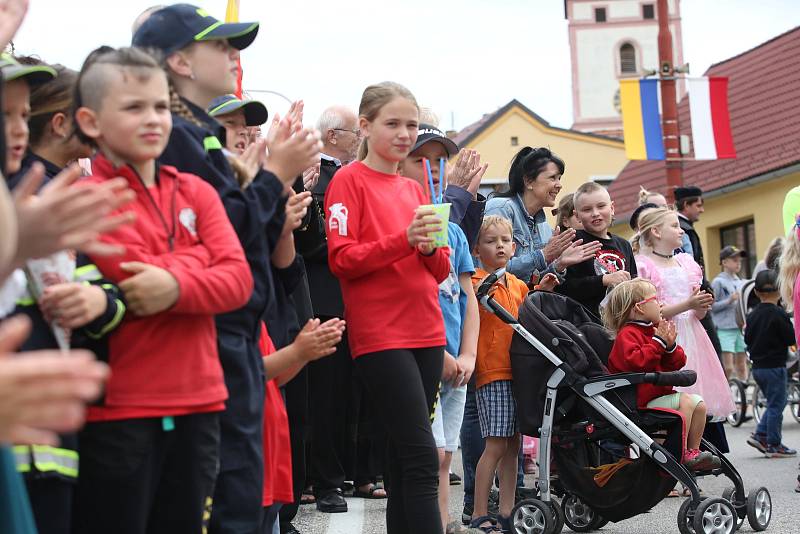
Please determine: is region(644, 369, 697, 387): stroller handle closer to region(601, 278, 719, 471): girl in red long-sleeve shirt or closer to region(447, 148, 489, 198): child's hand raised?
region(601, 278, 719, 471): girl in red long-sleeve shirt

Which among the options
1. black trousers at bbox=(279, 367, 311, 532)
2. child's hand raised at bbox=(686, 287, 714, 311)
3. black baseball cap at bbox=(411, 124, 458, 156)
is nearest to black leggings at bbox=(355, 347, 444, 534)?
black trousers at bbox=(279, 367, 311, 532)

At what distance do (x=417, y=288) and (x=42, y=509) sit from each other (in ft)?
7.44

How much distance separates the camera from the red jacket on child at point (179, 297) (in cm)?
299

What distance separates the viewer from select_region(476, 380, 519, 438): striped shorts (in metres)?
6.67

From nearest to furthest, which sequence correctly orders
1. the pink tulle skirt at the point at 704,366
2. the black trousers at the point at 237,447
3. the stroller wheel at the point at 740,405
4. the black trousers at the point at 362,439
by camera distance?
1. the black trousers at the point at 237,447
2. the black trousers at the point at 362,439
3. the pink tulle skirt at the point at 704,366
4. the stroller wheel at the point at 740,405

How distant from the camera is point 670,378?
634 centimetres

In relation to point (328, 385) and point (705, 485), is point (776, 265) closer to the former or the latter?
point (705, 485)

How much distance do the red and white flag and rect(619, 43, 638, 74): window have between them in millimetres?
63462

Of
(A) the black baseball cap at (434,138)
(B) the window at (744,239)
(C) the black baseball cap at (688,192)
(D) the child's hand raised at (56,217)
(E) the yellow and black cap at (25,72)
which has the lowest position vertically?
(D) the child's hand raised at (56,217)

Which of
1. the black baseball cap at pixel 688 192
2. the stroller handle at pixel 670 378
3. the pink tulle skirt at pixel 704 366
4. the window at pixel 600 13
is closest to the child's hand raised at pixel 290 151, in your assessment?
the stroller handle at pixel 670 378

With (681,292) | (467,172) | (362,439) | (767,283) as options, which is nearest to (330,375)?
(362,439)

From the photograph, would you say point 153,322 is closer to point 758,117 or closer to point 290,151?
point 290,151

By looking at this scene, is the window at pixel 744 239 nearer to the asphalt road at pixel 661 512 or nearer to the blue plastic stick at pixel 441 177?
the asphalt road at pixel 661 512

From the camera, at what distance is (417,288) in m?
4.85
